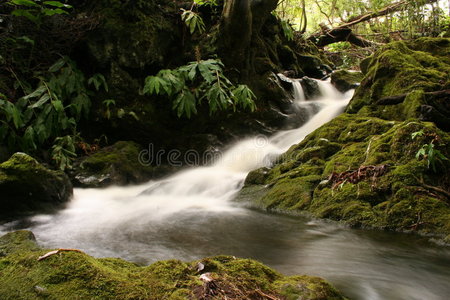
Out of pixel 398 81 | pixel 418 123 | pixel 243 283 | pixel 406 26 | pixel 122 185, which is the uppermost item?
pixel 406 26

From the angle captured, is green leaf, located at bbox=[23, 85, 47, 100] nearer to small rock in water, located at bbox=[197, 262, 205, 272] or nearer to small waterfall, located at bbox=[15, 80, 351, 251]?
small waterfall, located at bbox=[15, 80, 351, 251]

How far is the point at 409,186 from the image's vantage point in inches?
137

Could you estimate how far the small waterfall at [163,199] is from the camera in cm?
397

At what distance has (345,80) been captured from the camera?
9828mm

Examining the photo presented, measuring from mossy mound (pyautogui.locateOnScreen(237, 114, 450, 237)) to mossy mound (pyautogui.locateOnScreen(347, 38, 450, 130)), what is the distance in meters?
0.49

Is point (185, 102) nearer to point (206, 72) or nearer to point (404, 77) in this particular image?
point (206, 72)

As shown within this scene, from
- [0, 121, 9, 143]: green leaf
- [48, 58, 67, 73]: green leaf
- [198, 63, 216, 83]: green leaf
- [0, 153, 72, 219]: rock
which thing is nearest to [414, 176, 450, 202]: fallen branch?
[198, 63, 216, 83]: green leaf

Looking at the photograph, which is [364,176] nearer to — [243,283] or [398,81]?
[398,81]

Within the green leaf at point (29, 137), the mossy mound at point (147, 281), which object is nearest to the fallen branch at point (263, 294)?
the mossy mound at point (147, 281)

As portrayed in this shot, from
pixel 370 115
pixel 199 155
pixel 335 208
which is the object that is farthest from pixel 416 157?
pixel 199 155

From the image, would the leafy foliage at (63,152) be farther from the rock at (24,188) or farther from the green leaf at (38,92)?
the rock at (24,188)

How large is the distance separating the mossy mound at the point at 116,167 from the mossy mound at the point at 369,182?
108 inches

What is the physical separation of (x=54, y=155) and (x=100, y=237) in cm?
326

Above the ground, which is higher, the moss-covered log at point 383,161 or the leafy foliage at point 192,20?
the leafy foliage at point 192,20
